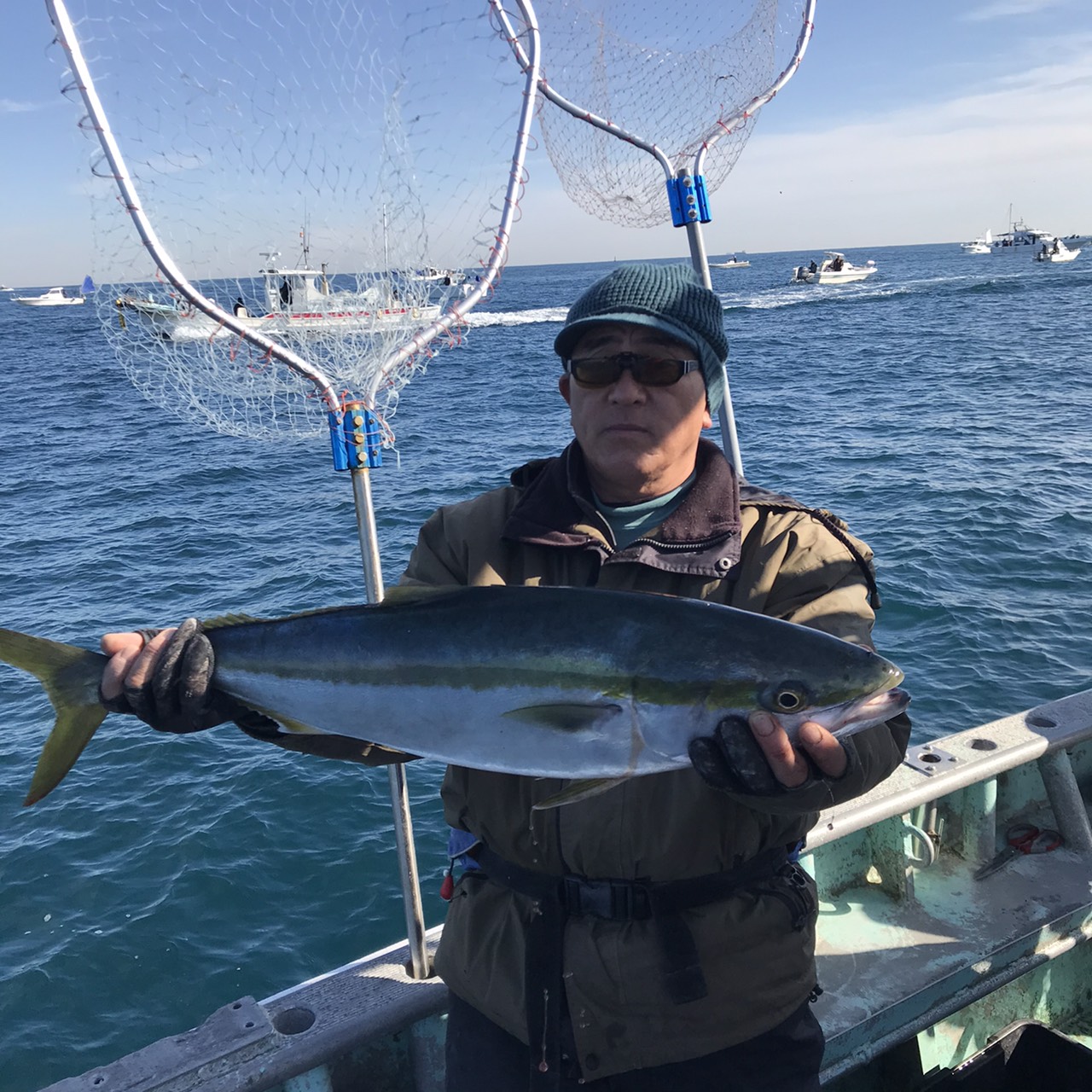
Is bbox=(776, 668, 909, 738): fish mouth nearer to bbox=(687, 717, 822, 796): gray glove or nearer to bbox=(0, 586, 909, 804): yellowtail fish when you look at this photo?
bbox=(0, 586, 909, 804): yellowtail fish

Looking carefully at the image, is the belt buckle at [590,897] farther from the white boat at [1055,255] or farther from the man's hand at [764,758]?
the white boat at [1055,255]

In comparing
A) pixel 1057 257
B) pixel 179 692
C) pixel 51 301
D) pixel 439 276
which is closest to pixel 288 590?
pixel 439 276

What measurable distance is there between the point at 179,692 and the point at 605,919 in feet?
5.47

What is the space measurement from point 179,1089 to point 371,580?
2.30 meters

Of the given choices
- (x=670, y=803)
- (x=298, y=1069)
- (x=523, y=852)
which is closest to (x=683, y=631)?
(x=670, y=803)

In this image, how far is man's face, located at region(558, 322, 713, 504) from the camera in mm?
3344

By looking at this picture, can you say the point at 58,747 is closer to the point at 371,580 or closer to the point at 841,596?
the point at 371,580

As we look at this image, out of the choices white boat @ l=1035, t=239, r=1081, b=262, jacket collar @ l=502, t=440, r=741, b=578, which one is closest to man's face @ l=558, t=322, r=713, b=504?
jacket collar @ l=502, t=440, r=741, b=578

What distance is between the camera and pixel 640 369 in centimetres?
336

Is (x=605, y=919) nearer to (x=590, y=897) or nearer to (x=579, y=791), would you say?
(x=590, y=897)

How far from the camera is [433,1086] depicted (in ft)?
14.5

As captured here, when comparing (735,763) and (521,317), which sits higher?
(521,317)

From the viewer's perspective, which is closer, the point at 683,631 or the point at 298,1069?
the point at 683,631

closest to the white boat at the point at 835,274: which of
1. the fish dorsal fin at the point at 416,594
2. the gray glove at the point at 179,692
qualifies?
the fish dorsal fin at the point at 416,594
